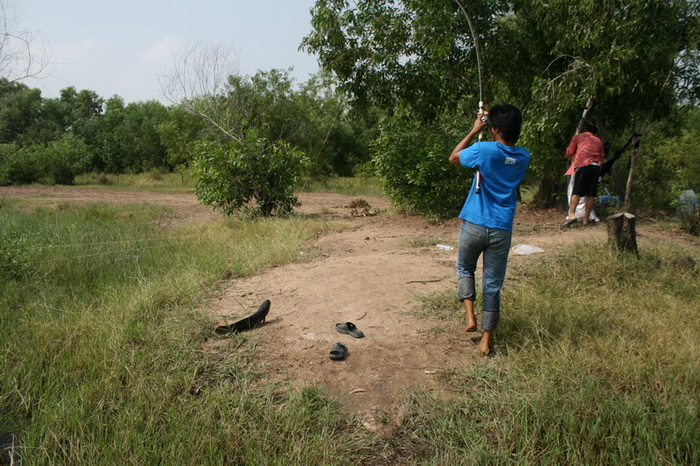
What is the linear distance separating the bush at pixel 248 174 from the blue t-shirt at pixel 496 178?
772 cm

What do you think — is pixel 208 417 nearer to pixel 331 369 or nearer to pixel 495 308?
pixel 331 369

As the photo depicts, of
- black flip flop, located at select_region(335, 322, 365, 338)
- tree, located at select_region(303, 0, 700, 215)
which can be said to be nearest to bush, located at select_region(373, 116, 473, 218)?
tree, located at select_region(303, 0, 700, 215)

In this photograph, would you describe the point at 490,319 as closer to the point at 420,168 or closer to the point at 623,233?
the point at 623,233

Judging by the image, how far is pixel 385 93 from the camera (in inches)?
367

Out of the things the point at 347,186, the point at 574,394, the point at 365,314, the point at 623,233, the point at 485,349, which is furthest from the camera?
the point at 347,186

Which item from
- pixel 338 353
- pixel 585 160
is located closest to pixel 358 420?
pixel 338 353

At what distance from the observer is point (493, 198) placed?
3.38 m

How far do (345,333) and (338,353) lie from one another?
1.36ft

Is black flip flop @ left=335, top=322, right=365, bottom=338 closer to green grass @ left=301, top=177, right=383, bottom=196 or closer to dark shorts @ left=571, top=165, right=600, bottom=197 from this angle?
dark shorts @ left=571, top=165, right=600, bottom=197

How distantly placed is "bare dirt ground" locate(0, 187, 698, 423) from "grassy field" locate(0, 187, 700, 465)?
0.59 feet

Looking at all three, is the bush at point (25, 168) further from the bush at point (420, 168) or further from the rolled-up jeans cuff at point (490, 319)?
the rolled-up jeans cuff at point (490, 319)

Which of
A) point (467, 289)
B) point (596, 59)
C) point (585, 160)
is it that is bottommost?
point (467, 289)

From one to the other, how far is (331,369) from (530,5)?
772 centimetres

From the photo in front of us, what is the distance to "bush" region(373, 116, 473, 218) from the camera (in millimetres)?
9398
